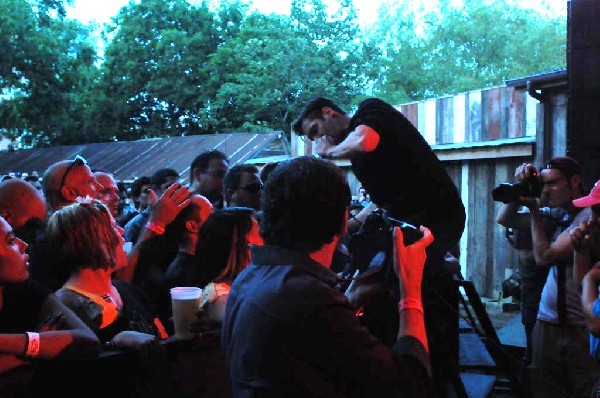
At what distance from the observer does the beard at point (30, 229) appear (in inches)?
123

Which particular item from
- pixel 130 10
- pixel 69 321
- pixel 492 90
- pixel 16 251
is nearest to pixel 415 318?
pixel 69 321

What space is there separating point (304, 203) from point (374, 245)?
90 cm

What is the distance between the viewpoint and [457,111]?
10336mm

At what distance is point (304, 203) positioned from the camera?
157cm

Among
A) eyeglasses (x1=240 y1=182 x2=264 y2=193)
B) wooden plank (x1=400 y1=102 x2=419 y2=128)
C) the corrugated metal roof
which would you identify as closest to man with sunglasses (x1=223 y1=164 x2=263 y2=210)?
eyeglasses (x1=240 y1=182 x2=264 y2=193)

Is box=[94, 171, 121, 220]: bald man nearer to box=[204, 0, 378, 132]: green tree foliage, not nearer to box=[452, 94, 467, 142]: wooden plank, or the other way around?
box=[452, 94, 467, 142]: wooden plank

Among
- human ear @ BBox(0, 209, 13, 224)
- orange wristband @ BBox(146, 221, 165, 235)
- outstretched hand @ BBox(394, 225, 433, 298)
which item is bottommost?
orange wristband @ BBox(146, 221, 165, 235)

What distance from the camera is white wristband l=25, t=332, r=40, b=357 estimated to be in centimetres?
199

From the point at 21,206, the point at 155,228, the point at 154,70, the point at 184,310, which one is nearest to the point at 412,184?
the point at 184,310

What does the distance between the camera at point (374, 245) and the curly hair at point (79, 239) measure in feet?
3.57

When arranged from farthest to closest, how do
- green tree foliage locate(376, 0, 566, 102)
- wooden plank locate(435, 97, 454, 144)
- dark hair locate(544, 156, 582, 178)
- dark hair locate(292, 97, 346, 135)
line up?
1. green tree foliage locate(376, 0, 566, 102)
2. wooden plank locate(435, 97, 454, 144)
3. dark hair locate(544, 156, 582, 178)
4. dark hair locate(292, 97, 346, 135)

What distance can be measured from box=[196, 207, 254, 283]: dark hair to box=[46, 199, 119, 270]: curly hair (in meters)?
0.44

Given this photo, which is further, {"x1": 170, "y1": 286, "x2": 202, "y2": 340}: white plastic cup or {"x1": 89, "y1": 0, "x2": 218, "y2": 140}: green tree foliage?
{"x1": 89, "y1": 0, "x2": 218, "y2": 140}: green tree foliage

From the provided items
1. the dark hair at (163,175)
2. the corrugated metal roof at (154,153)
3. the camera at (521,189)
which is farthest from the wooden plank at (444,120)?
the camera at (521,189)
